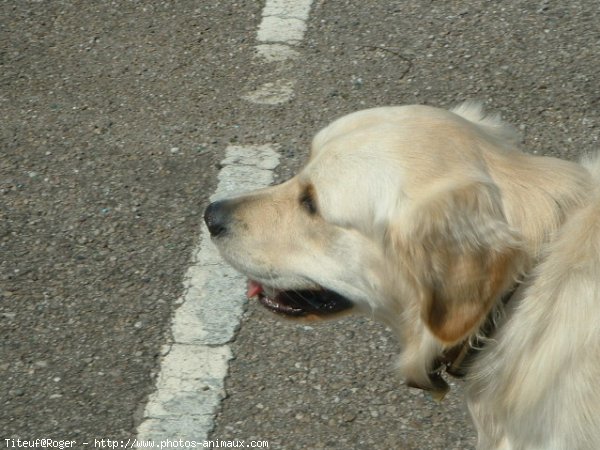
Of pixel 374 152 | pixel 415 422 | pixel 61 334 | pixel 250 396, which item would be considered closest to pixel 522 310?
pixel 374 152

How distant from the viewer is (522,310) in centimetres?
271

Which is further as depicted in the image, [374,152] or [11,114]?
[11,114]

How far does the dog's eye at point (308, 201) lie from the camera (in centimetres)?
312

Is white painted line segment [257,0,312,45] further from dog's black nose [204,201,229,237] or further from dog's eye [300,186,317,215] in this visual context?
dog's eye [300,186,317,215]

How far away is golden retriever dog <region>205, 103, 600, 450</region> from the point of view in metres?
2.65

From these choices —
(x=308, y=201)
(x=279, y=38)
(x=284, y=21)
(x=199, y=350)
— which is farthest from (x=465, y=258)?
(x=284, y=21)

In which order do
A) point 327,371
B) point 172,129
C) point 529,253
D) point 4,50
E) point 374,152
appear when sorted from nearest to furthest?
point 529,253 → point 374,152 → point 327,371 → point 172,129 → point 4,50

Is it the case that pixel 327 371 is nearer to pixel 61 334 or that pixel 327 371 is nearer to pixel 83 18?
pixel 61 334

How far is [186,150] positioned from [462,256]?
237cm

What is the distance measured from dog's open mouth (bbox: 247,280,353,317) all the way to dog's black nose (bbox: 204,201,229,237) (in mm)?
214

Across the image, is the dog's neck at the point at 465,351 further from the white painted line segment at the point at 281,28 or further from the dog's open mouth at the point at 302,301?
the white painted line segment at the point at 281,28

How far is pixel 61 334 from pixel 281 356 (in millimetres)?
848

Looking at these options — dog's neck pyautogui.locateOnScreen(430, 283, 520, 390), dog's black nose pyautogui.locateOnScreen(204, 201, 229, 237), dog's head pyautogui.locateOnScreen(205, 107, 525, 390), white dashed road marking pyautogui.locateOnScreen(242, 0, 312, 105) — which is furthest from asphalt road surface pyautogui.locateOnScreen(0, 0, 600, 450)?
dog's black nose pyautogui.locateOnScreen(204, 201, 229, 237)

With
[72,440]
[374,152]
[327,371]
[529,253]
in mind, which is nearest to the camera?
[529,253]
